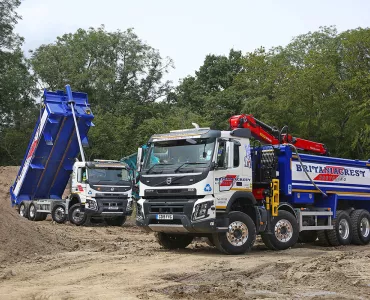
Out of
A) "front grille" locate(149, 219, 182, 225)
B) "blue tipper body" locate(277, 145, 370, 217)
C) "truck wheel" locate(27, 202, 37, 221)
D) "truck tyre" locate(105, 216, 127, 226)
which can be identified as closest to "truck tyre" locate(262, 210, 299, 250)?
"blue tipper body" locate(277, 145, 370, 217)

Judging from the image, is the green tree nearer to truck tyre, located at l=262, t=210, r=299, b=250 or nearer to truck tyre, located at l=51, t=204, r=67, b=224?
truck tyre, located at l=51, t=204, r=67, b=224

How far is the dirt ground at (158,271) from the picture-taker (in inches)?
315

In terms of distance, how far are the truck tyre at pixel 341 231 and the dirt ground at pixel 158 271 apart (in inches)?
15.2

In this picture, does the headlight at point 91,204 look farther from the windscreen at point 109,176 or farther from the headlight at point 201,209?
the headlight at point 201,209

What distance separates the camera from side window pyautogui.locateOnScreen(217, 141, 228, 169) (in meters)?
12.0

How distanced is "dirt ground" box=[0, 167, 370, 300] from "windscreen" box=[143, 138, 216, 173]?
1.99 meters

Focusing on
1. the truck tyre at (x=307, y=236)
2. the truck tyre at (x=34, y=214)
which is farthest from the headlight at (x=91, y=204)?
the truck tyre at (x=307, y=236)

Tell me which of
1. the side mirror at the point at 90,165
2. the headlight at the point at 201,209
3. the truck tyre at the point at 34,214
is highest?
the side mirror at the point at 90,165

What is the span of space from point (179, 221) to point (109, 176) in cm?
980

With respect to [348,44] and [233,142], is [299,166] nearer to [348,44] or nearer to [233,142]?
[233,142]

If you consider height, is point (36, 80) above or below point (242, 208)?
above

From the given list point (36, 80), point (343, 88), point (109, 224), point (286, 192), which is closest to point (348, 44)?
point (343, 88)

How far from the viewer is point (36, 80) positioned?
4772cm

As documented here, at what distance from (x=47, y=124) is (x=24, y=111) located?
81.9ft
